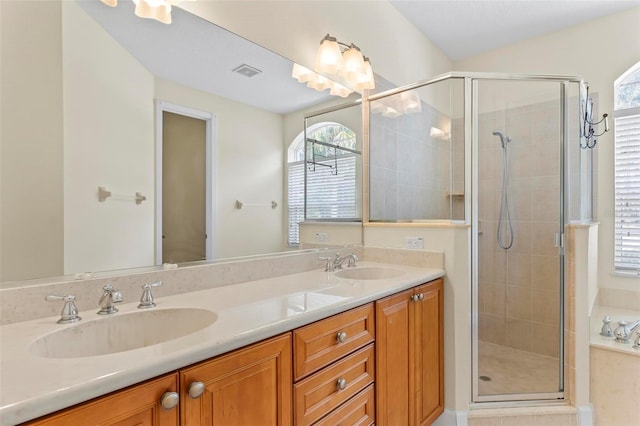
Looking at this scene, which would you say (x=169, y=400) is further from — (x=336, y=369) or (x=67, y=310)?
(x=336, y=369)

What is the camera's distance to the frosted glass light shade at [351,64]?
2.04m

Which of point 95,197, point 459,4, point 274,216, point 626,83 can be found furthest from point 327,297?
point 626,83

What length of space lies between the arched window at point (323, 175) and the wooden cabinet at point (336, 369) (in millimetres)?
726

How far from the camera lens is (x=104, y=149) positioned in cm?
110

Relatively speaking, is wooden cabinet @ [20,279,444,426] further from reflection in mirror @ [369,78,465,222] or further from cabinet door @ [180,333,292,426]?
reflection in mirror @ [369,78,465,222]

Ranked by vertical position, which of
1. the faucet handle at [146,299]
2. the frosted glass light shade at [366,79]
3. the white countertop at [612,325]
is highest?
the frosted glass light shade at [366,79]

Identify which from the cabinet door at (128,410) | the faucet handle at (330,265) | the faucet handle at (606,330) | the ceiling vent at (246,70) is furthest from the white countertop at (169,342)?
the faucet handle at (606,330)

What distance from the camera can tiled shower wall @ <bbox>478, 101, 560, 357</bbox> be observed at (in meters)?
2.17

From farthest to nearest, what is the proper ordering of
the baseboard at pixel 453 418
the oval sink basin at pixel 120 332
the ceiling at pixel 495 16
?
the ceiling at pixel 495 16, the baseboard at pixel 453 418, the oval sink basin at pixel 120 332

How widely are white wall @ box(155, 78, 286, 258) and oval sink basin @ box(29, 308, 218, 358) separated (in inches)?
16.4

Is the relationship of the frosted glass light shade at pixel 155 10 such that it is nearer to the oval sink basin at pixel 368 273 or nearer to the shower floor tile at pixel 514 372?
the oval sink basin at pixel 368 273

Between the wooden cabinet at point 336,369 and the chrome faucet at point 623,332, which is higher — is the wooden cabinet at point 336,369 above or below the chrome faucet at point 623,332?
above

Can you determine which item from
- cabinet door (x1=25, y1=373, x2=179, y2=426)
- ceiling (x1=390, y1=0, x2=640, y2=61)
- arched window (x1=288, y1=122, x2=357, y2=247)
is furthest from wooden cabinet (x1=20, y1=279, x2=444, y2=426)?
ceiling (x1=390, y1=0, x2=640, y2=61)

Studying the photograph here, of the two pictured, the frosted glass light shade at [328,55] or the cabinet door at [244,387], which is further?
the frosted glass light shade at [328,55]
